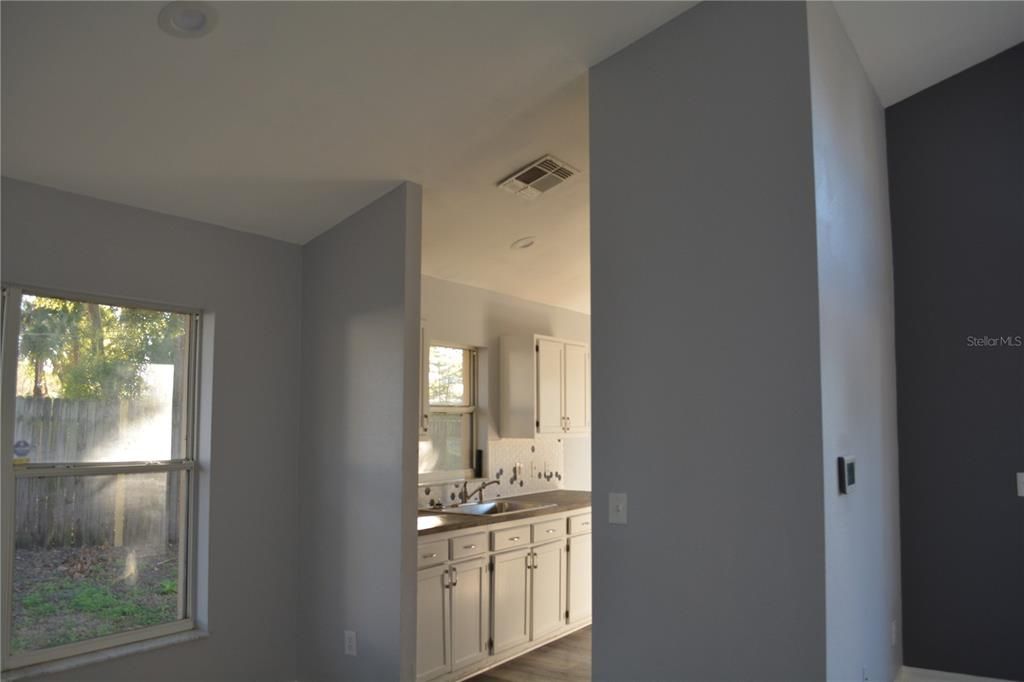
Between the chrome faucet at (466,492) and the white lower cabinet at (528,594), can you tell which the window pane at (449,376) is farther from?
the white lower cabinet at (528,594)

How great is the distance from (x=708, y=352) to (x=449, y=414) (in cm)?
298

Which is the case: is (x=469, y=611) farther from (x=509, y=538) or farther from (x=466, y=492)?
(x=466, y=492)

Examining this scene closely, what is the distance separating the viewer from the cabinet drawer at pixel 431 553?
410cm

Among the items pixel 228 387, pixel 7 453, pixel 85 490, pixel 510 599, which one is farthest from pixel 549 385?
pixel 7 453

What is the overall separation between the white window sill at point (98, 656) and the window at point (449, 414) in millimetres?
1828

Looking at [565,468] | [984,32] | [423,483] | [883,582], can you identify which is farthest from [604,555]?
[565,468]

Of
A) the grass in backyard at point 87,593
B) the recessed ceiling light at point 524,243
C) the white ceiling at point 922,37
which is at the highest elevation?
the white ceiling at point 922,37

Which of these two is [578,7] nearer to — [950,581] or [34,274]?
[34,274]

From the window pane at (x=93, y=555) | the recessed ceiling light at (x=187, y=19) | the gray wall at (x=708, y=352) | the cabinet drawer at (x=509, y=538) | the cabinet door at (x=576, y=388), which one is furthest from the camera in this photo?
the cabinet door at (x=576, y=388)

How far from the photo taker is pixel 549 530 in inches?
203

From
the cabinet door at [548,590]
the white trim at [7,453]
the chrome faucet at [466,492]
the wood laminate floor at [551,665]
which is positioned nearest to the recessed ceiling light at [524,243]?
the chrome faucet at [466,492]

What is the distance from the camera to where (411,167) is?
3844 millimetres

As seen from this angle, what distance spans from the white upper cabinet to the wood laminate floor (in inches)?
57.6

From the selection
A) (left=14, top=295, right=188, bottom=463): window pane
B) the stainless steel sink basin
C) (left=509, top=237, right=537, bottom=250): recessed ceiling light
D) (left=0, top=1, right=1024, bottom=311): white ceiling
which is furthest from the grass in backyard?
(left=509, top=237, right=537, bottom=250): recessed ceiling light
